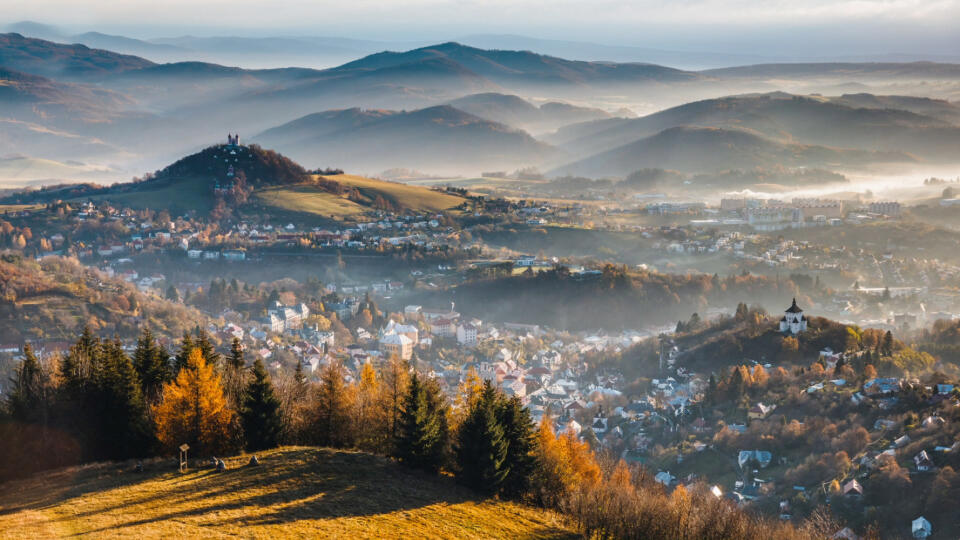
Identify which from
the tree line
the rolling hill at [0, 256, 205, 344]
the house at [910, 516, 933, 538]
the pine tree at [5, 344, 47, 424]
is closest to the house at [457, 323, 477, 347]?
the rolling hill at [0, 256, 205, 344]

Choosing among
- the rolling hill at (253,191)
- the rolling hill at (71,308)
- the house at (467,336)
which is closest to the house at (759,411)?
the house at (467,336)

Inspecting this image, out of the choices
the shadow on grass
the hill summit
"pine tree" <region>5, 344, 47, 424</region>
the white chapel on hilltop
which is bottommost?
the white chapel on hilltop

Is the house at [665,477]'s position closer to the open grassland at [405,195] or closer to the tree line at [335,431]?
the tree line at [335,431]

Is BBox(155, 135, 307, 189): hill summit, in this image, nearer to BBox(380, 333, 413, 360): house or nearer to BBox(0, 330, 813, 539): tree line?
BBox(380, 333, 413, 360): house

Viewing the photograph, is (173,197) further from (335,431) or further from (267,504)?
(267,504)

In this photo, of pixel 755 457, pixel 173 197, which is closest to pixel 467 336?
pixel 755 457
